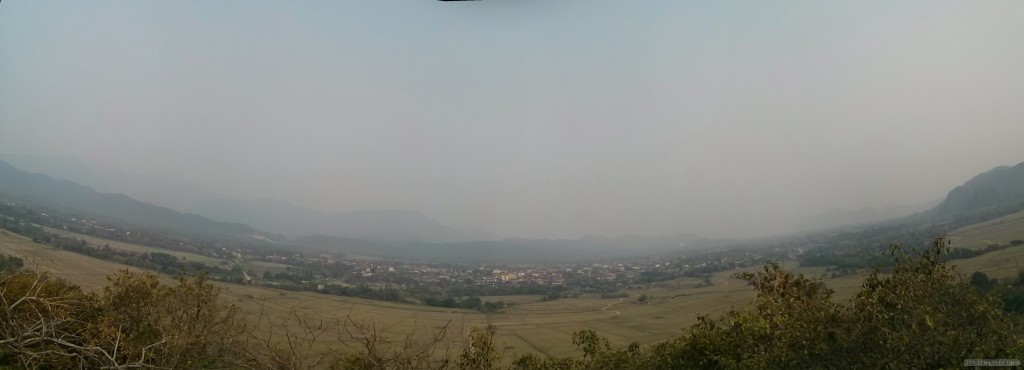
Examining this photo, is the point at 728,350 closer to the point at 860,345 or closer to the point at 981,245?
the point at 860,345

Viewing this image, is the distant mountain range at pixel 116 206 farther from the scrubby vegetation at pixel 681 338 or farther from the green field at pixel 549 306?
the scrubby vegetation at pixel 681 338

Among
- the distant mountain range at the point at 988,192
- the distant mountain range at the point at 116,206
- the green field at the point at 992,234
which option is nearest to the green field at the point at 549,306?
the green field at the point at 992,234

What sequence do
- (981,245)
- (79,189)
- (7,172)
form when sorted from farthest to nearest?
(79,189) → (7,172) → (981,245)

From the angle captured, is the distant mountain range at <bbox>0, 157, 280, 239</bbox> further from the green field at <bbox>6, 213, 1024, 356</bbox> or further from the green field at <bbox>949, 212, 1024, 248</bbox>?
the green field at <bbox>949, 212, 1024, 248</bbox>

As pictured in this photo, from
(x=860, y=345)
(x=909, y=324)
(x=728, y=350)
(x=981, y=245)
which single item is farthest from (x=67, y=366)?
(x=981, y=245)

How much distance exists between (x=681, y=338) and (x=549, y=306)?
4199 centimetres

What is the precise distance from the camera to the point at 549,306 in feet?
172

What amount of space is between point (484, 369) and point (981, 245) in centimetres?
4868

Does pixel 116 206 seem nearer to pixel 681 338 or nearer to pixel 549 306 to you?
pixel 549 306

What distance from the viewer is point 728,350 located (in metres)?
9.86

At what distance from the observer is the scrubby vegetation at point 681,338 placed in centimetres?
728

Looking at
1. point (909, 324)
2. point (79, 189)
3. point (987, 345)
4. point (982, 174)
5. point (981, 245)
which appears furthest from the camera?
point (79, 189)

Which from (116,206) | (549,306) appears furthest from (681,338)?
(116,206)

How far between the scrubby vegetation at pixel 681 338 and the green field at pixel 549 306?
1328 cm
